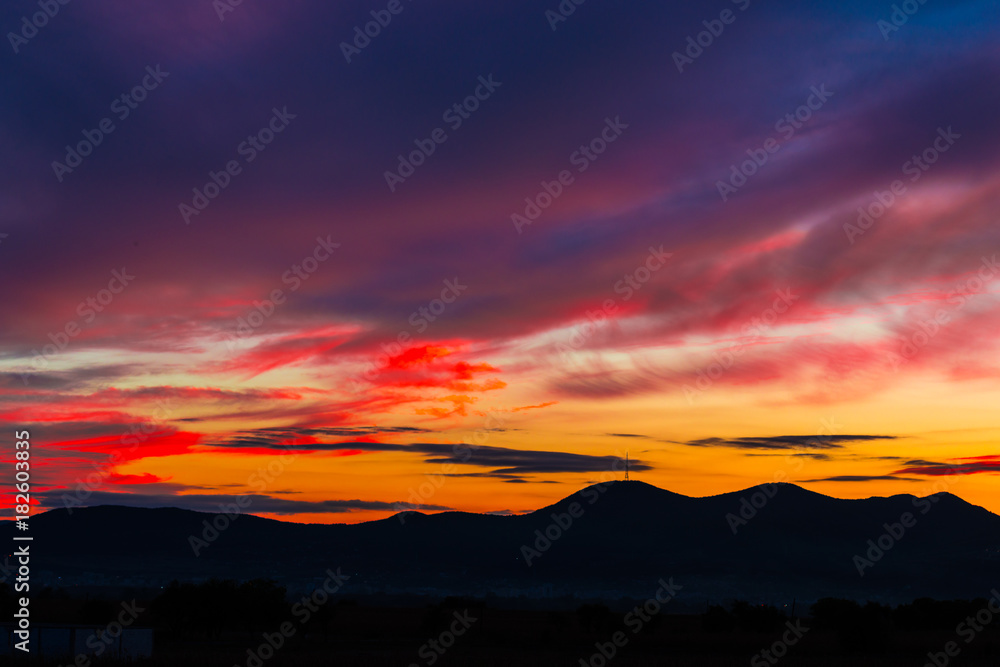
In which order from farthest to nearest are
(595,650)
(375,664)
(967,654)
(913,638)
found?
(913,638), (595,650), (967,654), (375,664)

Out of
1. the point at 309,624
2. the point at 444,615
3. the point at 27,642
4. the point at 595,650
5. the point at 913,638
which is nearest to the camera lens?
the point at 27,642

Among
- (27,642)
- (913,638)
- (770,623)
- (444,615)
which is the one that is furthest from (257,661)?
(770,623)

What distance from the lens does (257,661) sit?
61156 millimetres

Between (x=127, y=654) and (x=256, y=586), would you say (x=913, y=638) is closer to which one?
(x=256, y=586)

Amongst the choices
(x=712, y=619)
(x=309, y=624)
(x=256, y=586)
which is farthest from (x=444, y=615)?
(x=712, y=619)

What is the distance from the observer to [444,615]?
12850 cm

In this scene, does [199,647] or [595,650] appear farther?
[595,650]

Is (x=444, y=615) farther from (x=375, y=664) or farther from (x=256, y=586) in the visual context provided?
(x=375, y=664)

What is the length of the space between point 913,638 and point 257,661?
7820cm

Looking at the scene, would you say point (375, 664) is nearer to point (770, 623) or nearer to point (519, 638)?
point (519, 638)

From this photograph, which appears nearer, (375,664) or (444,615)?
(375,664)

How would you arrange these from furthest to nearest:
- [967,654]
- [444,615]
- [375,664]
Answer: [444,615] → [967,654] → [375,664]

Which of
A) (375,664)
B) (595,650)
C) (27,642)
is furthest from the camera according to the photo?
(595,650)

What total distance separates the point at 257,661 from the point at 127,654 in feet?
25.2
